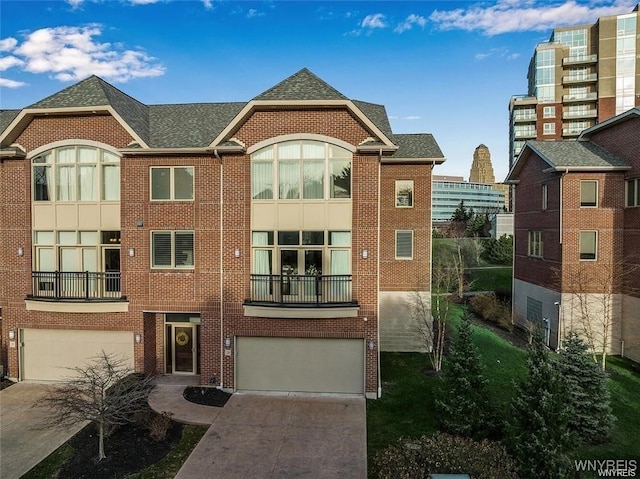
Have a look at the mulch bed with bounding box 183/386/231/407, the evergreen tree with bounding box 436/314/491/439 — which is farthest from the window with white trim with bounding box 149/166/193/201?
the evergreen tree with bounding box 436/314/491/439

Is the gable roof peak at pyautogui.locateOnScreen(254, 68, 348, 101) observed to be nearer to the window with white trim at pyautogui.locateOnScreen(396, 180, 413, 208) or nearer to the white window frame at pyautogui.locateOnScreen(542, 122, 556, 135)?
the window with white trim at pyautogui.locateOnScreen(396, 180, 413, 208)

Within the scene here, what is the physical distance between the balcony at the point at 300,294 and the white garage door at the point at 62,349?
15.7ft

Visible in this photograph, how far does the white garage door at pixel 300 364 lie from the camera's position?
11984 mm

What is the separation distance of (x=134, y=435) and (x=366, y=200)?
889cm

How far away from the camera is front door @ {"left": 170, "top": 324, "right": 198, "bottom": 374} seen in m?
13.3

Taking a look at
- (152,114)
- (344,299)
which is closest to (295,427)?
(344,299)

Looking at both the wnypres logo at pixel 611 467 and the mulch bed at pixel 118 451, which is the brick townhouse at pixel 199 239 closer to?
the mulch bed at pixel 118 451

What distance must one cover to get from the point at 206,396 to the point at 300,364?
3.01 meters

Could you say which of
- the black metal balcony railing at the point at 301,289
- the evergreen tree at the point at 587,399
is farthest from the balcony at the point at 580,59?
the black metal balcony railing at the point at 301,289

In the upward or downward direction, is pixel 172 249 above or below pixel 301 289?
above

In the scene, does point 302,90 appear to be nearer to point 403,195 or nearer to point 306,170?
point 306,170

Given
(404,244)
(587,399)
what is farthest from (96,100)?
(587,399)

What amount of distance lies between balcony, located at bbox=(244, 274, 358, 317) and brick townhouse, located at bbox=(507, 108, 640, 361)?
9091mm

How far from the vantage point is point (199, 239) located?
12.6 meters
